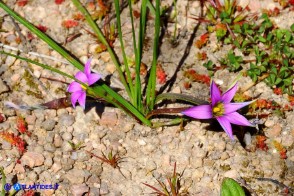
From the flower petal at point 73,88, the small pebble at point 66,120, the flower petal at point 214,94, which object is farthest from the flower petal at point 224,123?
the small pebble at point 66,120

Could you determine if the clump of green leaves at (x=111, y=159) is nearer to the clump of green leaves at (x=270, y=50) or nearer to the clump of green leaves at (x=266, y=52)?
the clump of green leaves at (x=266, y=52)

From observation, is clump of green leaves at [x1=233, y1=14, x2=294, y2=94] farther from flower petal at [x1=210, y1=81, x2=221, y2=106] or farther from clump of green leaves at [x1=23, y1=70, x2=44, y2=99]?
clump of green leaves at [x1=23, y1=70, x2=44, y2=99]

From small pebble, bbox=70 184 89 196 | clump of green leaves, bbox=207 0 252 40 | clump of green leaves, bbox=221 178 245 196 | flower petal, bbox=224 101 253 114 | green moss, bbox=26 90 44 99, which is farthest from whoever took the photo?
clump of green leaves, bbox=207 0 252 40

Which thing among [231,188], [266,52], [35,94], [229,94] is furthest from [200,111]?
[35,94]

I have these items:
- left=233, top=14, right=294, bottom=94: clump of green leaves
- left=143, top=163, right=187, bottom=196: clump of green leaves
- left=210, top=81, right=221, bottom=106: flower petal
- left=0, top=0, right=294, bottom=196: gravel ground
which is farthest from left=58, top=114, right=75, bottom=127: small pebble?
left=233, top=14, right=294, bottom=94: clump of green leaves

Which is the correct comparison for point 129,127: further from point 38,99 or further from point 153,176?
point 38,99

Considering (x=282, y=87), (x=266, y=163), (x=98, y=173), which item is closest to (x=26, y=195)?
(x=98, y=173)

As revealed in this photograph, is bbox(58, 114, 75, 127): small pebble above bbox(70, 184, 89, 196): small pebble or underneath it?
above
